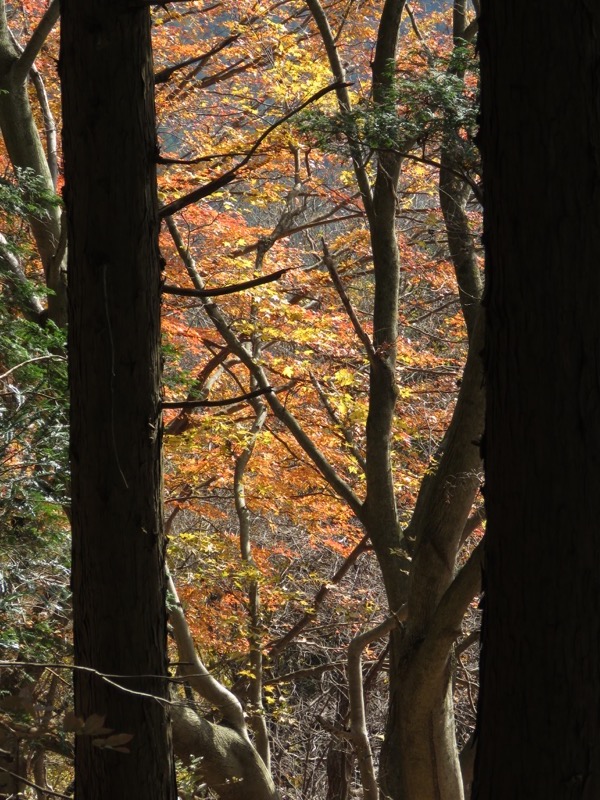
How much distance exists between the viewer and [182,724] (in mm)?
7781

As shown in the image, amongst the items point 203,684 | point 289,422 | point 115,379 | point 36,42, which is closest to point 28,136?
point 36,42

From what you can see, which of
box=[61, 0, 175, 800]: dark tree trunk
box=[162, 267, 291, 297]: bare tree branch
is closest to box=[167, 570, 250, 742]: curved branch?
box=[61, 0, 175, 800]: dark tree trunk

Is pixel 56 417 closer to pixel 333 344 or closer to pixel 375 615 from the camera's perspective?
pixel 333 344

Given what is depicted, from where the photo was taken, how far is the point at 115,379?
2334 millimetres

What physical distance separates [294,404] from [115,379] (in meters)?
→ 7.45

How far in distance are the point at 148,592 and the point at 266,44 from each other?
27.5 ft

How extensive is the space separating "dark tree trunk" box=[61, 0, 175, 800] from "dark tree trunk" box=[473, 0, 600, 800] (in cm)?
100

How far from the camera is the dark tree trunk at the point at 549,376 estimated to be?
1695 mm

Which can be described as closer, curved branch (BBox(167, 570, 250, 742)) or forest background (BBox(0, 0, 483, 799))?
forest background (BBox(0, 0, 483, 799))

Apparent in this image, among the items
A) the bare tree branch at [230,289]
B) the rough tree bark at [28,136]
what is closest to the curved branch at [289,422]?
the rough tree bark at [28,136]

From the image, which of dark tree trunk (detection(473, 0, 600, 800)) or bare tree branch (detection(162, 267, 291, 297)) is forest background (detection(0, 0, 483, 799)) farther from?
dark tree trunk (detection(473, 0, 600, 800))

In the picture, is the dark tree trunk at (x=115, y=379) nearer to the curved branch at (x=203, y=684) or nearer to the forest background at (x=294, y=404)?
the forest background at (x=294, y=404)

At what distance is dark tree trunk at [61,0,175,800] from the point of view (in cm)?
229

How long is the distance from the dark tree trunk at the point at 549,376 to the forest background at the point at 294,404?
134cm
